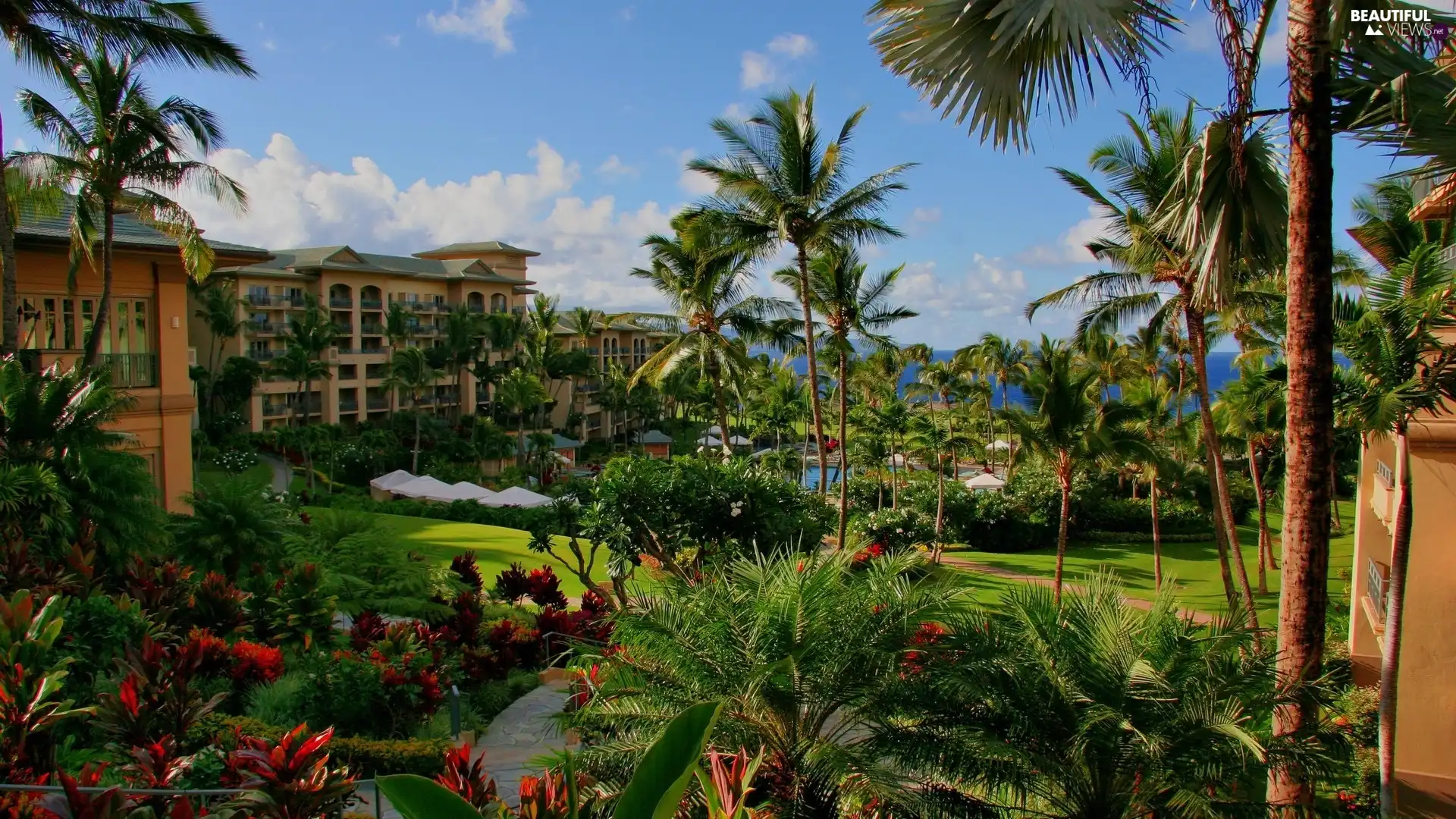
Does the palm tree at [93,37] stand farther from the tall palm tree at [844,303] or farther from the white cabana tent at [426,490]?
the white cabana tent at [426,490]

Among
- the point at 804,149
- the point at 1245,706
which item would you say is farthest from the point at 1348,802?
the point at 804,149

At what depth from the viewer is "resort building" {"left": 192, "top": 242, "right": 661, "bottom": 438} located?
49.7 m

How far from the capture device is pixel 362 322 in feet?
183

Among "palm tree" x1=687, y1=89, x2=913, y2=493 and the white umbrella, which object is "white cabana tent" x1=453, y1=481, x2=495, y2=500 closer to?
the white umbrella

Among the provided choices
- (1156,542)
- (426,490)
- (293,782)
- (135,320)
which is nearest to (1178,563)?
(1156,542)

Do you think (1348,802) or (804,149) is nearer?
(1348,802)

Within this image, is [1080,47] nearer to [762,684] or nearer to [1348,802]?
[762,684]

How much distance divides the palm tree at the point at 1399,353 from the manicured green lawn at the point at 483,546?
47.8ft

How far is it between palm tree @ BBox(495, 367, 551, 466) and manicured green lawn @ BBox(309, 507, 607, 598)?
2145 centimetres

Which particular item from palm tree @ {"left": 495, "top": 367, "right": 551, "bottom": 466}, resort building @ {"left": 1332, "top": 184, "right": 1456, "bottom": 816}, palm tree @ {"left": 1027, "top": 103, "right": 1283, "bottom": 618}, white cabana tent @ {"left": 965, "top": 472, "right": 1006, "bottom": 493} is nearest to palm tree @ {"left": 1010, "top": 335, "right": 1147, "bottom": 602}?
palm tree @ {"left": 1027, "top": 103, "right": 1283, "bottom": 618}

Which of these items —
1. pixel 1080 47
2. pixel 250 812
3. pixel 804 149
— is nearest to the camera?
pixel 1080 47

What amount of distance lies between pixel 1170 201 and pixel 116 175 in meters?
17.4

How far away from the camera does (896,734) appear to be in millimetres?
6879

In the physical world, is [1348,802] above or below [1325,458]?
below
